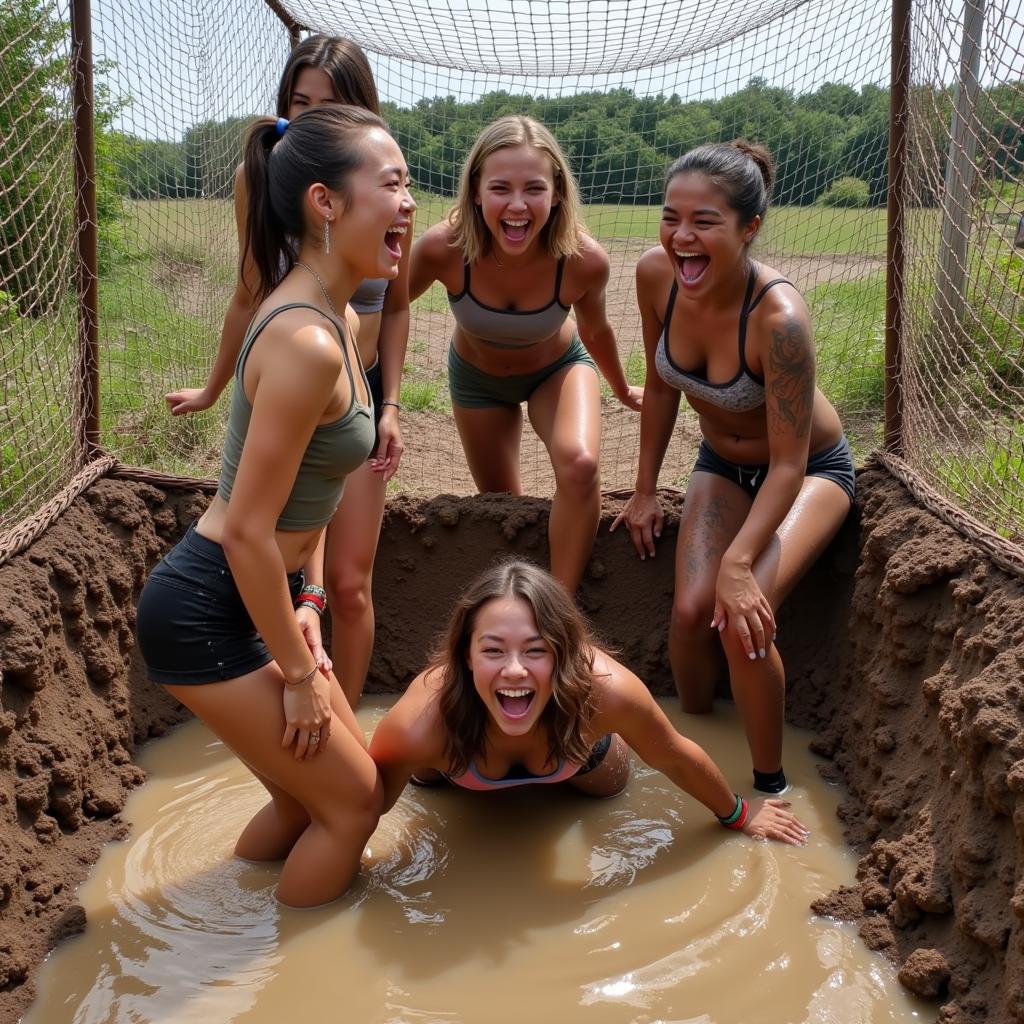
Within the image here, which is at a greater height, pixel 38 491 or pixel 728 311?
pixel 728 311

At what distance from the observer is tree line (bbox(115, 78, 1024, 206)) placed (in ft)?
20.8

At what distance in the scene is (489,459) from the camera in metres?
4.64

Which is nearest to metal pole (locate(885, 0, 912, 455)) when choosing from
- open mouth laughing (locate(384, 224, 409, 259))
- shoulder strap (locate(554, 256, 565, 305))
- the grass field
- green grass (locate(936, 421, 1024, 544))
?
green grass (locate(936, 421, 1024, 544))

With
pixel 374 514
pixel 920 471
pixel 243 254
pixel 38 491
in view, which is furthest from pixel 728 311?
pixel 38 491

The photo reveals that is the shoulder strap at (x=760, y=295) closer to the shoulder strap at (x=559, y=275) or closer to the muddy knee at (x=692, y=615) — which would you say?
the shoulder strap at (x=559, y=275)

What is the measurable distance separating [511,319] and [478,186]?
0.48 m

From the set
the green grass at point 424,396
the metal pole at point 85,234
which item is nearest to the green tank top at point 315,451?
the metal pole at point 85,234

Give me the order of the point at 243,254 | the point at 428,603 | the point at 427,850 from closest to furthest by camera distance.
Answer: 1. the point at 243,254
2. the point at 427,850
3. the point at 428,603

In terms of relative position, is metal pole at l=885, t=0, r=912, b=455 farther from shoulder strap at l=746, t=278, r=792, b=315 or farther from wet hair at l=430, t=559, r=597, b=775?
wet hair at l=430, t=559, r=597, b=775

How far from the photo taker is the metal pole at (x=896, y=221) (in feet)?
14.1

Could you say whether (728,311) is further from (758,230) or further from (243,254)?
(243,254)

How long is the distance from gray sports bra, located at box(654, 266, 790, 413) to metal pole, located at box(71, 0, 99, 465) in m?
2.12

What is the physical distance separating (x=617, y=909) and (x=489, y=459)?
2.12 meters

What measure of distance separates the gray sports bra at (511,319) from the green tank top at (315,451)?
146 cm
